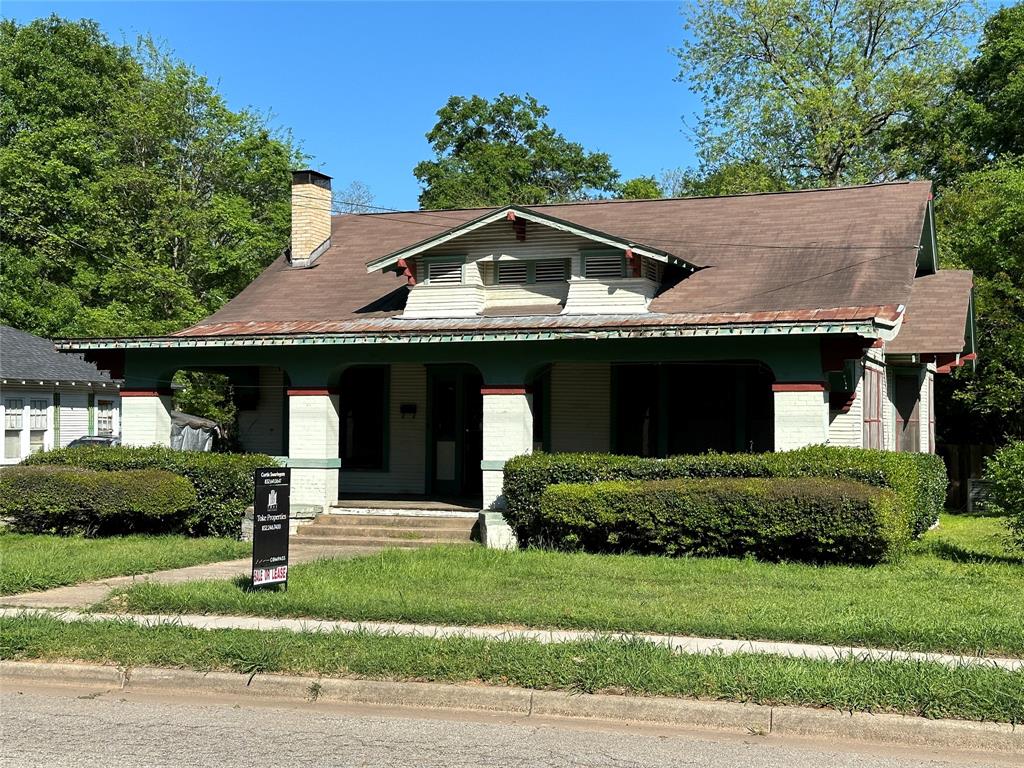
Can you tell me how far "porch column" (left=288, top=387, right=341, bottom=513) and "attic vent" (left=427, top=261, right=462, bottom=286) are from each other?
2.73 meters

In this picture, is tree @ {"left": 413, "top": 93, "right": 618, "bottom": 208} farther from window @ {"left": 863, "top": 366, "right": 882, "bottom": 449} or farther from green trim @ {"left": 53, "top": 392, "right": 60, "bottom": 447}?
window @ {"left": 863, "top": 366, "right": 882, "bottom": 449}

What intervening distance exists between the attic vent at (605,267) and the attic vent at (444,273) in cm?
229

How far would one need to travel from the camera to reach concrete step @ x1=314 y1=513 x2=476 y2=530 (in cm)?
1719

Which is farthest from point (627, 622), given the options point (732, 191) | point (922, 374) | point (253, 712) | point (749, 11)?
point (749, 11)

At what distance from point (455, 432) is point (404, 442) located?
3.34ft

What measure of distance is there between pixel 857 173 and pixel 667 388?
2485cm

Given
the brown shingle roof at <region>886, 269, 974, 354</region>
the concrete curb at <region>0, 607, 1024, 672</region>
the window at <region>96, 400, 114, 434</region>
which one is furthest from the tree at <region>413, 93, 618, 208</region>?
the concrete curb at <region>0, 607, 1024, 672</region>

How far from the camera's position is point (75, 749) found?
264 inches

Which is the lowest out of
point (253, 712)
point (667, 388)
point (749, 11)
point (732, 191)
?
point (253, 712)

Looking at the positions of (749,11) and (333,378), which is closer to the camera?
(333,378)

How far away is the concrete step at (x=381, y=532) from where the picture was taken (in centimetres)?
1700

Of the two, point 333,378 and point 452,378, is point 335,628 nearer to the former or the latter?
point 333,378

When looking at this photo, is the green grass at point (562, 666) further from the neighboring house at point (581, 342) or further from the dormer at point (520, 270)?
the dormer at point (520, 270)

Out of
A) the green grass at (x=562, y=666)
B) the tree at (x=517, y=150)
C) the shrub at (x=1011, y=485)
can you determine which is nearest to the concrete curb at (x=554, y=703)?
the green grass at (x=562, y=666)
